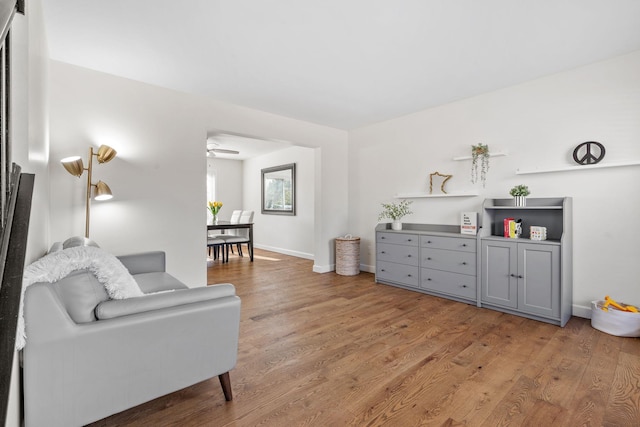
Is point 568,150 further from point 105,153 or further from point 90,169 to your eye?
point 90,169

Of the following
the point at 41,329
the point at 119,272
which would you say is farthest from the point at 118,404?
the point at 119,272

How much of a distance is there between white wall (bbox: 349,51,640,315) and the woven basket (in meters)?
1.09

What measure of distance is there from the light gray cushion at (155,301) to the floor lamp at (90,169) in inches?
73.3

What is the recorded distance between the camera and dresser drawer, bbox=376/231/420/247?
4121 millimetres

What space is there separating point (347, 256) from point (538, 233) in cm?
264

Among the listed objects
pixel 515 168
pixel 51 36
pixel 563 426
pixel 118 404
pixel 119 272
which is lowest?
pixel 563 426

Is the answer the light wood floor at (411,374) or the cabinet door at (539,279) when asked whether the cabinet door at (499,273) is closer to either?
the cabinet door at (539,279)

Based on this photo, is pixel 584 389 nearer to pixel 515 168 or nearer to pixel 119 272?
pixel 515 168

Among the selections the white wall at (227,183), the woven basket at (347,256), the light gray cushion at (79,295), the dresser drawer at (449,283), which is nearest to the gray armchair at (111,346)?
the light gray cushion at (79,295)

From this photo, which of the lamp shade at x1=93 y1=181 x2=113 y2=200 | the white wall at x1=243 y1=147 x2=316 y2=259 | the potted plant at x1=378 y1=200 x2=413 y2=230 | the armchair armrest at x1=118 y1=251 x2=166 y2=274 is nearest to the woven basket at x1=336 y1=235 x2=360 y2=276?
the potted plant at x1=378 y1=200 x2=413 y2=230

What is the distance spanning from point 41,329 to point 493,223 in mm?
4086

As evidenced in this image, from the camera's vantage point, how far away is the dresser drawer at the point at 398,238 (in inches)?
162

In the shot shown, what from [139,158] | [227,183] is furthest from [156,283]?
[227,183]

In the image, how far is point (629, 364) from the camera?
7.26ft
